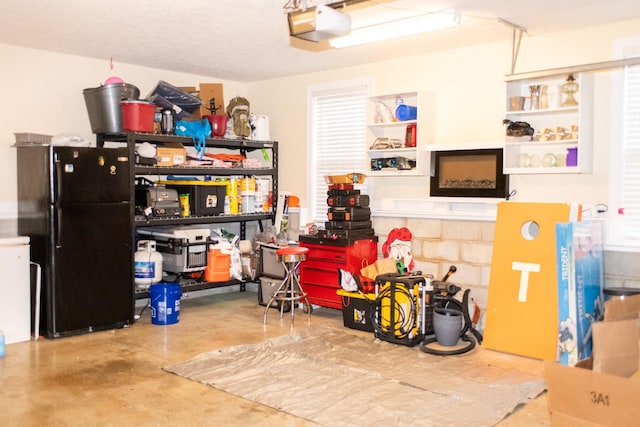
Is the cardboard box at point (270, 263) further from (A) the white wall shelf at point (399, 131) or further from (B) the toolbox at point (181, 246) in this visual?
(A) the white wall shelf at point (399, 131)

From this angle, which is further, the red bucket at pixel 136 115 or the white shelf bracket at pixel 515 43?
the red bucket at pixel 136 115

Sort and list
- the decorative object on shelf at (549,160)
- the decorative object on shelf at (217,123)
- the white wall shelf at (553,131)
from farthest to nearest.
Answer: the decorative object on shelf at (217,123) → the decorative object on shelf at (549,160) → the white wall shelf at (553,131)

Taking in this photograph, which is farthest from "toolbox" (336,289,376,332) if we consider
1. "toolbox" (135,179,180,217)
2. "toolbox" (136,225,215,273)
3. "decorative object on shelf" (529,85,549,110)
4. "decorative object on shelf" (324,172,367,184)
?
"decorative object on shelf" (529,85,549,110)

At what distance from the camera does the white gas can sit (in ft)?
20.2

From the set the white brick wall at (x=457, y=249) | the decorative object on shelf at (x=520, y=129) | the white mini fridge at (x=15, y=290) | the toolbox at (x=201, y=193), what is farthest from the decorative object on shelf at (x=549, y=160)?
the white mini fridge at (x=15, y=290)

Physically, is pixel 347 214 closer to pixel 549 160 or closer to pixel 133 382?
pixel 549 160

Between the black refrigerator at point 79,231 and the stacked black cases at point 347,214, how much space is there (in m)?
2.06

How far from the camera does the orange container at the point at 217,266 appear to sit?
22.0ft

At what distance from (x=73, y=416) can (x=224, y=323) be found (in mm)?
2449

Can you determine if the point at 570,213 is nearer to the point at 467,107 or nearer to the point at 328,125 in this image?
the point at 467,107

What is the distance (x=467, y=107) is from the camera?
5.86 m

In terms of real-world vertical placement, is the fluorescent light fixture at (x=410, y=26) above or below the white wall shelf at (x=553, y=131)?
above

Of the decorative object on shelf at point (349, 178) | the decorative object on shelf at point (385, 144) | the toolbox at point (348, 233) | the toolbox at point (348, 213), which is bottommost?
the toolbox at point (348, 233)

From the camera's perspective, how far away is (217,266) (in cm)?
676
